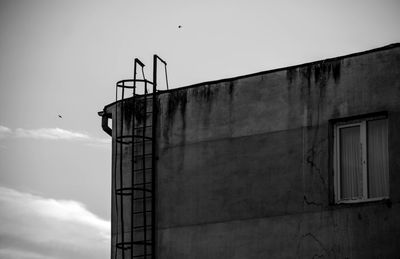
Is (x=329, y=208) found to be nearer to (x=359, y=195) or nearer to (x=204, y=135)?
(x=359, y=195)

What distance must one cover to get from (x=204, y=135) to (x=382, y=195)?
4.85 metres

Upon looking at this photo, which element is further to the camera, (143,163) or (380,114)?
(143,163)

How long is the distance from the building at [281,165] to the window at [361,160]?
0.08ft

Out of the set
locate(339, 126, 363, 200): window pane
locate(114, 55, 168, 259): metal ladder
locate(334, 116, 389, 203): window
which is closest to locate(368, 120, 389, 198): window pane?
locate(334, 116, 389, 203): window

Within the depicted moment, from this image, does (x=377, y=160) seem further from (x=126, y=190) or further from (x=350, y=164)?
(x=126, y=190)

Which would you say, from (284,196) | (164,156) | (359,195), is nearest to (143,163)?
(164,156)

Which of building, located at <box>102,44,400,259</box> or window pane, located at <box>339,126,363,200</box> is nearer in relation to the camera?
building, located at <box>102,44,400,259</box>

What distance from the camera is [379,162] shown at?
20.3 metres

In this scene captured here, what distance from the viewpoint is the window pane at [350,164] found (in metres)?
20.5

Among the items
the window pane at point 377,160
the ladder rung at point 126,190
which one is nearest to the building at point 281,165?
the window pane at point 377,160

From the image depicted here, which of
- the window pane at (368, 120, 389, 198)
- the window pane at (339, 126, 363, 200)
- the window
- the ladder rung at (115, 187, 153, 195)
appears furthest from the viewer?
the ladder rung at (115, 187, 153, 195)

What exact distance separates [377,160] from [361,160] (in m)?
0.37

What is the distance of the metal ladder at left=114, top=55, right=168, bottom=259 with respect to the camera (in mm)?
22766

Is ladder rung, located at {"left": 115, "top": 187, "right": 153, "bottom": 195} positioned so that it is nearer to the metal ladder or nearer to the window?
the metal ladder
